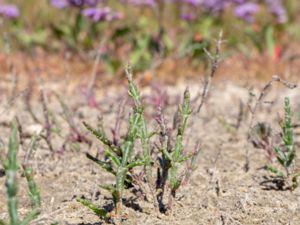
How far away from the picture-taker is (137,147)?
8.18 ft

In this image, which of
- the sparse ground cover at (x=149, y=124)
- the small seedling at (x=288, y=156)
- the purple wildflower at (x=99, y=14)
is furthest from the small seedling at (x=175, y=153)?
the purple wildflower at (x=99, y=14)

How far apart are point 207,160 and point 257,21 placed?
4834mm

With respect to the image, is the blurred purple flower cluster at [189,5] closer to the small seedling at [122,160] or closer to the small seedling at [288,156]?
the small seedling at [288,156]

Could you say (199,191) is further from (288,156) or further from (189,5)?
(189,5)

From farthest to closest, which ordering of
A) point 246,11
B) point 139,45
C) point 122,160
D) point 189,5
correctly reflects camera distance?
point 189,5 < point 246,11 < point 139,45 < point 122,160

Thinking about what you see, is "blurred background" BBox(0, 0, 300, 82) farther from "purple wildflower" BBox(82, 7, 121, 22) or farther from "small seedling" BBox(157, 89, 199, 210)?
"small seedling" BBox(157, 89, 199, 210)

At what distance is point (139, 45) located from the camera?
15.6 ft

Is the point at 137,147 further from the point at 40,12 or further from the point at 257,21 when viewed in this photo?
the point at 257,21

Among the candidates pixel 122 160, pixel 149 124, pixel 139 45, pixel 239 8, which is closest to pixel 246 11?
pixel 239 8

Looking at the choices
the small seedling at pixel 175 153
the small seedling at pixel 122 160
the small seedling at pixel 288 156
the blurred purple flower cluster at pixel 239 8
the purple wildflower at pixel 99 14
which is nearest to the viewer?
the small seedling at pixel 122 160

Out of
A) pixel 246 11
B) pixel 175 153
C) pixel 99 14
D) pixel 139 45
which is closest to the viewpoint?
pixel 175 153

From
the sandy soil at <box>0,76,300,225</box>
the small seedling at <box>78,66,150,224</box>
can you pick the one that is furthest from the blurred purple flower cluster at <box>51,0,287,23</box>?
the small seedling at <box>78,66,150,224</box>

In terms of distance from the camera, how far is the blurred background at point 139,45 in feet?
15.0

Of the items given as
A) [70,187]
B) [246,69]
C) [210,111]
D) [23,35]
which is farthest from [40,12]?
[70,187]
